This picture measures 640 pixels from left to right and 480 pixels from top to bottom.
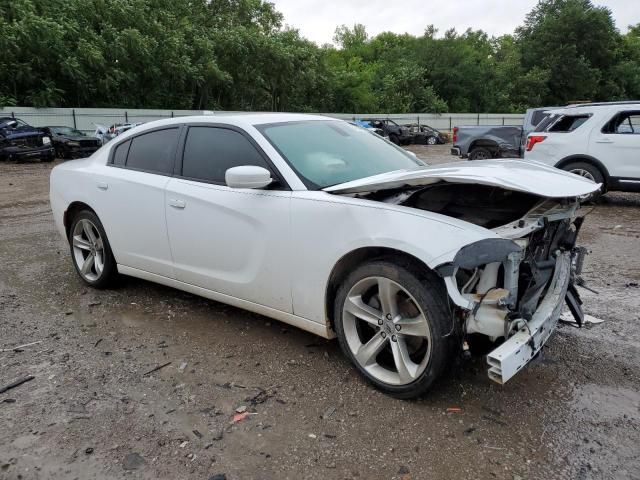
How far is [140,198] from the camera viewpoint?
4184mm

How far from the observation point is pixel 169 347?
12.1 feet

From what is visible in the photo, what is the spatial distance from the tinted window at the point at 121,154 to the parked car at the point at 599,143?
7.35 meters

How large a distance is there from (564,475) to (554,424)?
→ 0.40 metres

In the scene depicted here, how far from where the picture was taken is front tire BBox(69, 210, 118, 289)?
15.3 ft

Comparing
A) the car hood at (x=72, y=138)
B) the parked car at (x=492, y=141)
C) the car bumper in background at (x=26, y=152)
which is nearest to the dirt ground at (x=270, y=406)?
the parked car at (x=492, y=141)

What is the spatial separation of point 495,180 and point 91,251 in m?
3.73

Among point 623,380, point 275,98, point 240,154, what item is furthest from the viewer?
point 275,98

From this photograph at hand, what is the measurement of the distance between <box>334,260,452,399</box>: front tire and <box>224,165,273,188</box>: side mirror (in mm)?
824

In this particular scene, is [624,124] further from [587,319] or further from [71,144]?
[71,144]

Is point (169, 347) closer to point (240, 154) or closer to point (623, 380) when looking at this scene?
point (240, 154)

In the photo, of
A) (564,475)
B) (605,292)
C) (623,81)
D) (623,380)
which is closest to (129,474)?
(564,475)

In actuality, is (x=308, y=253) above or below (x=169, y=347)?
above

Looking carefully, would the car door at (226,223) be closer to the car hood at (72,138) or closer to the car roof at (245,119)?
the car roof at (245,119)

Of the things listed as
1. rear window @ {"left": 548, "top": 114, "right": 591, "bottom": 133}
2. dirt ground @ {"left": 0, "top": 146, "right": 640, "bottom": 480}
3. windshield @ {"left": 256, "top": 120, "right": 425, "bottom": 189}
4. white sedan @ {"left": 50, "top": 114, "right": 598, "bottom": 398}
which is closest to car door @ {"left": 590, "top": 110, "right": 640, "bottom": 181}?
rear window @ {"left": 548, "top": 114, "right": 591, "bottom": 133}
